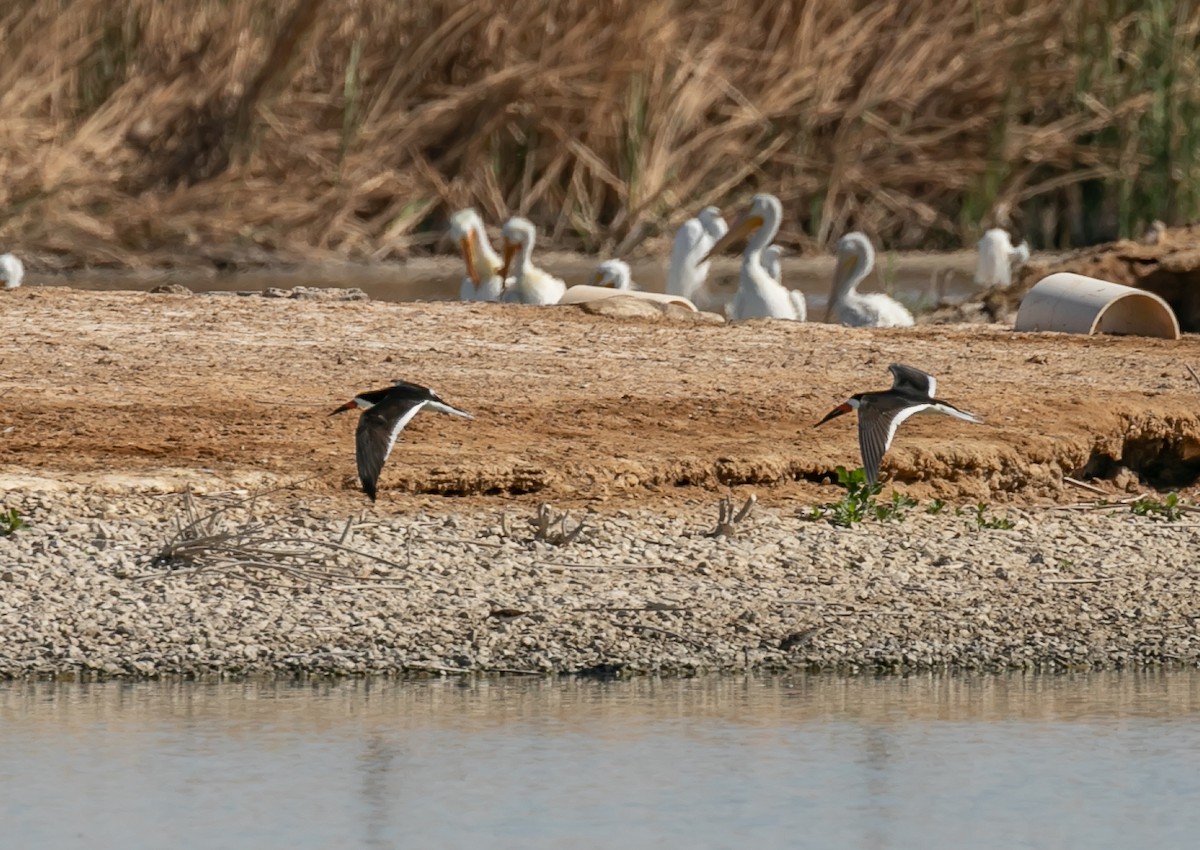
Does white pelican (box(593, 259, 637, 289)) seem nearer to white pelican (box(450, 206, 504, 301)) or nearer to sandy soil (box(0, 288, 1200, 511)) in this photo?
white pelican (box(450, 206, 504, 301))

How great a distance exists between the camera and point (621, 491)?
8211mm

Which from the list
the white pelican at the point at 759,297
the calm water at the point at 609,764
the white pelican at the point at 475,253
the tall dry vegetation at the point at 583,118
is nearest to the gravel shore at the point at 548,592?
the calm water at the point at 609,764

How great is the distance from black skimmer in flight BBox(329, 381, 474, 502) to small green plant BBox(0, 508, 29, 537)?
1047 millimetres

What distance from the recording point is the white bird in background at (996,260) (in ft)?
51.9

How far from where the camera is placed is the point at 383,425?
746 cm

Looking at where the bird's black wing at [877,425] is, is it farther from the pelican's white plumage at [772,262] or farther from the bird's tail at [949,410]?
the pelican's white plumage at [772,262]

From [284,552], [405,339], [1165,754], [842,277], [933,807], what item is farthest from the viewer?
[842,277]

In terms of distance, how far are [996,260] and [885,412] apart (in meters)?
8.16

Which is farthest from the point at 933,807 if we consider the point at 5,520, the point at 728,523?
the point at 5,520

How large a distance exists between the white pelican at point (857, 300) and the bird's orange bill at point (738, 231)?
108 centimetres

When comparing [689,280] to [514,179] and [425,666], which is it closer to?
[514,179]

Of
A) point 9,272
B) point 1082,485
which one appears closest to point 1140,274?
point 1082,485

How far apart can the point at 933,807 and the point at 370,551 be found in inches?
89.2

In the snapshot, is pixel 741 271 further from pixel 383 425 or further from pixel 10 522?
pixel 10 522
